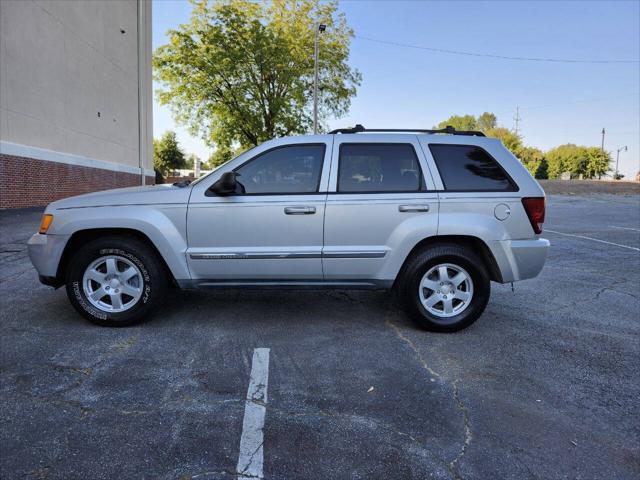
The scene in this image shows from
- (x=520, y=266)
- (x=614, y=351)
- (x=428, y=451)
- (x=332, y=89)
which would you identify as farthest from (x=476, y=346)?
(x=332, y=89)

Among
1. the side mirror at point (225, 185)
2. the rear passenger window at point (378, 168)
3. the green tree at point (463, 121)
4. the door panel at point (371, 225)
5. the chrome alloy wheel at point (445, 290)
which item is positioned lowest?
the chrome alloy wheel at point (445, 290)

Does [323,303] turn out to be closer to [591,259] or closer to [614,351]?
[614,351]

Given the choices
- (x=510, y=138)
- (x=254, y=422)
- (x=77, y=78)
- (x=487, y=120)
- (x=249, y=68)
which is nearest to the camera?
(x=254, y=422)

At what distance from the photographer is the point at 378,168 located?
165 inches

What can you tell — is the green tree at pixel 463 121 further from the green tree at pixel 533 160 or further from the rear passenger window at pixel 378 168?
the rear passenger window at pixel 378 168

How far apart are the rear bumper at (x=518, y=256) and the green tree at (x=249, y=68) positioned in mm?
25681

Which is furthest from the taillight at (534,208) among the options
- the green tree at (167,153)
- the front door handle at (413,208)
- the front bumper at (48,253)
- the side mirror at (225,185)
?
the green tree at (167,153)

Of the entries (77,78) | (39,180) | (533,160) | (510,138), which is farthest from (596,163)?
(39,180)

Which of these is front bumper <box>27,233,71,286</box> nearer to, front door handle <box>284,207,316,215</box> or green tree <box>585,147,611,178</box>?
front door handle <box>284,207,316,215</box>

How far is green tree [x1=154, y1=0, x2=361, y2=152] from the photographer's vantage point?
26.6m

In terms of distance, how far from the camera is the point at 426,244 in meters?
4.20

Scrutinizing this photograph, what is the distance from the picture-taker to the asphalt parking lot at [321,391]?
2.26m

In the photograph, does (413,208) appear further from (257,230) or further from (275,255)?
(257,230)

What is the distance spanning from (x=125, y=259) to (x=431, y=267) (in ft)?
9.45
